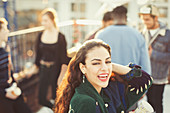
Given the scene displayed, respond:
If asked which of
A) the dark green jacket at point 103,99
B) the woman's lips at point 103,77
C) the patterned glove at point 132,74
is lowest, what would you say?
the dark green jacket at point 103,99

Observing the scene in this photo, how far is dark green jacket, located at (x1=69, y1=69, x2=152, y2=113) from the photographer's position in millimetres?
1474

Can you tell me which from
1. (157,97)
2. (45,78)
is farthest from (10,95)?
(157,97)

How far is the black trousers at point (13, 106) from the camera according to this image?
9.07ft

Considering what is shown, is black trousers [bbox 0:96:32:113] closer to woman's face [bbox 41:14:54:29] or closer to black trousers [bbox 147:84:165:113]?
woman's face [bbox 41:14:54:29]

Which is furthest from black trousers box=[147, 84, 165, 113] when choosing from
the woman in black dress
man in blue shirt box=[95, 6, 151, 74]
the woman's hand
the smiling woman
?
the woman's hand

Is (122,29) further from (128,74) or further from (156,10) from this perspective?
(156,10)

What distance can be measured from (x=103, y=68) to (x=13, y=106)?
1.78 metres

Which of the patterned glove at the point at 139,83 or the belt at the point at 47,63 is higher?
the patterned glove at the point at 139,83

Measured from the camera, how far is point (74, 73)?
1717 millimetres

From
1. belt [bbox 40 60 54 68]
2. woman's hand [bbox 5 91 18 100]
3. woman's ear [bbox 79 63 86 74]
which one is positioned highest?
woman's ear [bbox 79 63 86 74]

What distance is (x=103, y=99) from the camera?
1.70 metres

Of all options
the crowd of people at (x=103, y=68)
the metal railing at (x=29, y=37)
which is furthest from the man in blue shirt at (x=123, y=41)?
the metal railing at (x=29, y=37)

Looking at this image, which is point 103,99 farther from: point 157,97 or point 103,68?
point 157,97

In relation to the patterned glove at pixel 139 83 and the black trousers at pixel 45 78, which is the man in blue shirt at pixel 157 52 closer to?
the patterned glove at pixel 139 83
